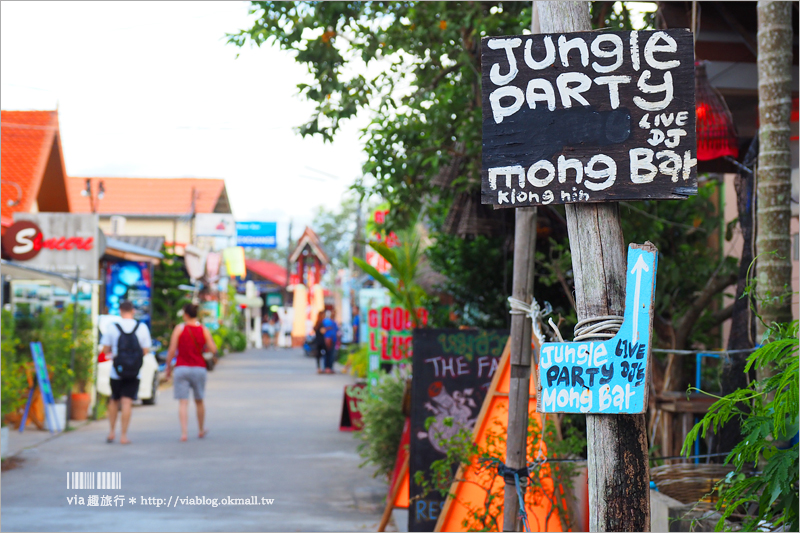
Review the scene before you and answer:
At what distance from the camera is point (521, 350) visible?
484 cm

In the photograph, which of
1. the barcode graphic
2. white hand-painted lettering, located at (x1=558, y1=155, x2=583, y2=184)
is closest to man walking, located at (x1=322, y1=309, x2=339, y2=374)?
the barcode graphic

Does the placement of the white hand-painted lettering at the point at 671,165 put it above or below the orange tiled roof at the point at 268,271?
below

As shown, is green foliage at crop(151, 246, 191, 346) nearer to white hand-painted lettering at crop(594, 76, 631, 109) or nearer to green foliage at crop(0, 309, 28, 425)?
green foliage at crop(0, 309, 28, 425)

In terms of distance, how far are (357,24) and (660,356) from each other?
4.32 m

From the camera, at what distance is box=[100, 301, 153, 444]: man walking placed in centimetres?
1049

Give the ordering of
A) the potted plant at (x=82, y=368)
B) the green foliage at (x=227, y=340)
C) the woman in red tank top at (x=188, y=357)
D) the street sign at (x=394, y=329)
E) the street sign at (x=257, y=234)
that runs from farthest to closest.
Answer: the street sign at (x=257, y=234), the green foliage at (x=227, y=340), the potted plant at (x=82, y=368), the woman in red tank top at (x=188, y=357), the street sign at (x=394, y=329)

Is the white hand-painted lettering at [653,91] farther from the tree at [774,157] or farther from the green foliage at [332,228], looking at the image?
the green foliage at [332,228]

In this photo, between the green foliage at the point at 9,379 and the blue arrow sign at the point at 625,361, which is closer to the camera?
the blue arrow sign at the point at 625,361

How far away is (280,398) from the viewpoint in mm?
17516

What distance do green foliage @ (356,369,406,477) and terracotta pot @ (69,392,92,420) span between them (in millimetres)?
6601

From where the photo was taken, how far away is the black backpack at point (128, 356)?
1046cm

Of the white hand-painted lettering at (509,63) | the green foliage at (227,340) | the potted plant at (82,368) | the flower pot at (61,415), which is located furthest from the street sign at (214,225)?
the white hand-painted lettering at (509,63)

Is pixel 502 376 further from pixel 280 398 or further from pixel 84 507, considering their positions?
pixel 280 398

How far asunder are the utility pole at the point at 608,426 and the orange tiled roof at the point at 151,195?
3303 centimetres
